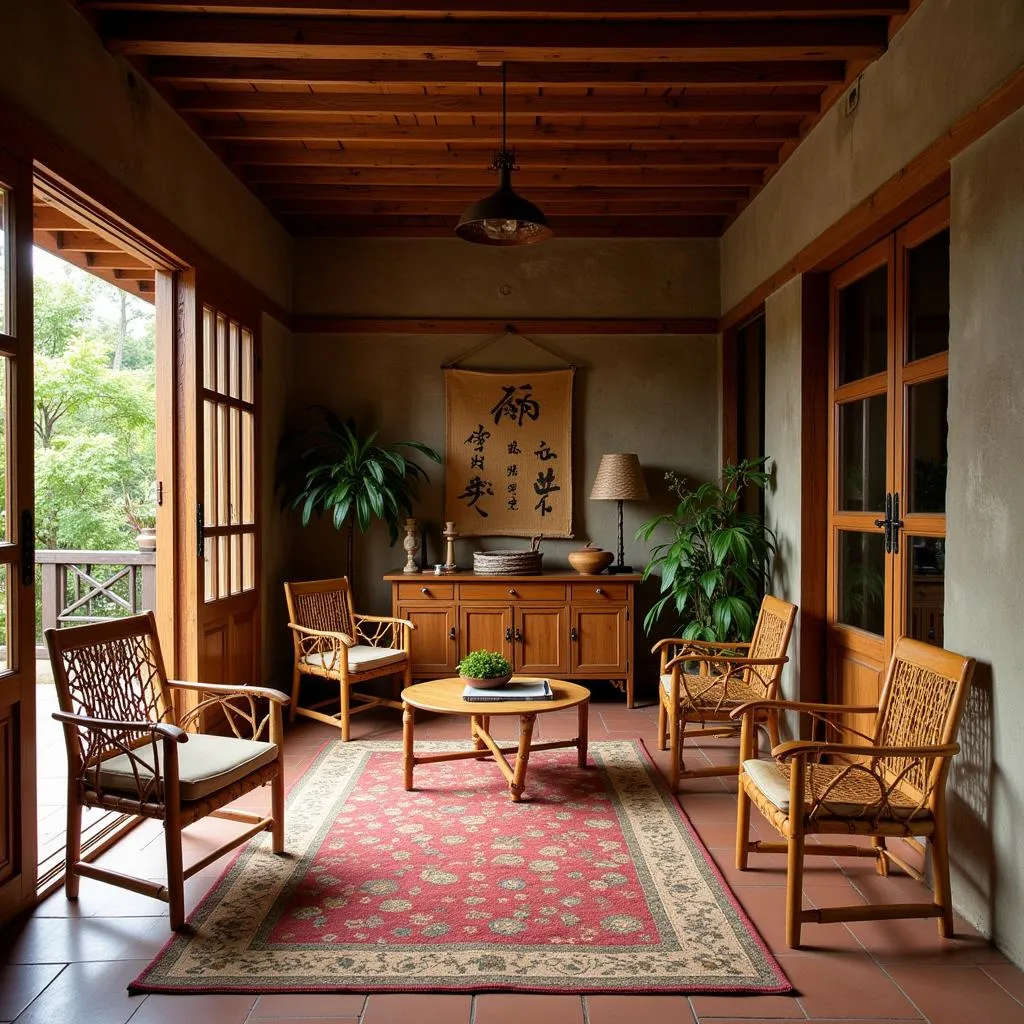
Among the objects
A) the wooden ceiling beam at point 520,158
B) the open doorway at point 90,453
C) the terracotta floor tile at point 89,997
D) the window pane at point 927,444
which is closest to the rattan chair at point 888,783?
the window pane at point 927,444

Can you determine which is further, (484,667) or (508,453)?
(508,453)

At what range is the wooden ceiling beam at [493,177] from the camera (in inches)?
212

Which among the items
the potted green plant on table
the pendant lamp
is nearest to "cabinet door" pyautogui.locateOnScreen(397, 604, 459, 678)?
the potted green plant on table

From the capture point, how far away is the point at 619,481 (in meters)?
6.16

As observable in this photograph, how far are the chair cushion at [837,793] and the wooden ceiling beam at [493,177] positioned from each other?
3.71 m

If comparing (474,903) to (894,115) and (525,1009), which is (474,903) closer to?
(525,1009)

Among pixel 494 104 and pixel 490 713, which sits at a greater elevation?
pixel 494 104

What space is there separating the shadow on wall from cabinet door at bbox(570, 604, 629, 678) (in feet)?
9.91

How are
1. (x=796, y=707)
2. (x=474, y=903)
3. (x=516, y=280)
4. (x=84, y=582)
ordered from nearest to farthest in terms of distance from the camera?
1. (x=474, y=903)
2. (x=796, y=707)
3. (x=516, y=280)
4. (x=84, y=582)

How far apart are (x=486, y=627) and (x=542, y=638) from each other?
392mm

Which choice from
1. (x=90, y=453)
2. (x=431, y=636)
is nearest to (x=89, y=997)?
(x=431, y=636)

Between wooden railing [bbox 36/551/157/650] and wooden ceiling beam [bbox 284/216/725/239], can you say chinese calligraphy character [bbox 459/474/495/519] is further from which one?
wooden railing [bbox 36/551/157/650]

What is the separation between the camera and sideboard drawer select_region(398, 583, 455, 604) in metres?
5.98

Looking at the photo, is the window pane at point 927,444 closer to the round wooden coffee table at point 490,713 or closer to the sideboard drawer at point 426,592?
the round wooden coffee table at point 490,713
